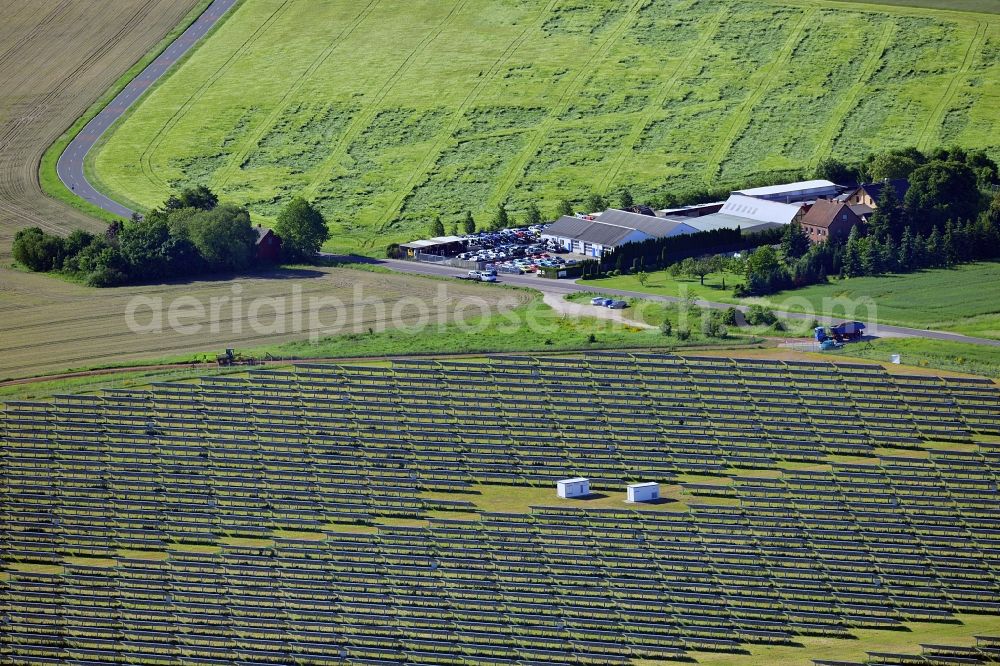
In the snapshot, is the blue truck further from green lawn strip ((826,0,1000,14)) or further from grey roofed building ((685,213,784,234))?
green lawn strip ((826,0,1000,14))

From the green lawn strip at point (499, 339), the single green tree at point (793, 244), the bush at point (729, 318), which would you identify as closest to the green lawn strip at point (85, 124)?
the green lawn strip at point (499, 339)

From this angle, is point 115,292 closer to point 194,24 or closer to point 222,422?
point 222,422

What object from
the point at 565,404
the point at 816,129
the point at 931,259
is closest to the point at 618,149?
the point at 816,129

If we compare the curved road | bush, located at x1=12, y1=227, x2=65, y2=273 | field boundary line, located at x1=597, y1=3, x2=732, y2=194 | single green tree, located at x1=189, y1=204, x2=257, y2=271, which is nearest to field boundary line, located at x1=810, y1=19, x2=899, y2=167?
field boundary line, located at x1=597, y1=3, x2=732, y2=194

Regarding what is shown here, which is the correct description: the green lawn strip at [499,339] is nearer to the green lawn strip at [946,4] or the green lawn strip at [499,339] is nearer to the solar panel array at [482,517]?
the solar panel array at [482,517]

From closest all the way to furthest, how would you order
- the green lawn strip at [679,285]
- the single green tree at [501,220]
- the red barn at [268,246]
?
the green lawn strip at [679,285], the red barn at [268,246], the single green tree at [501,220]
